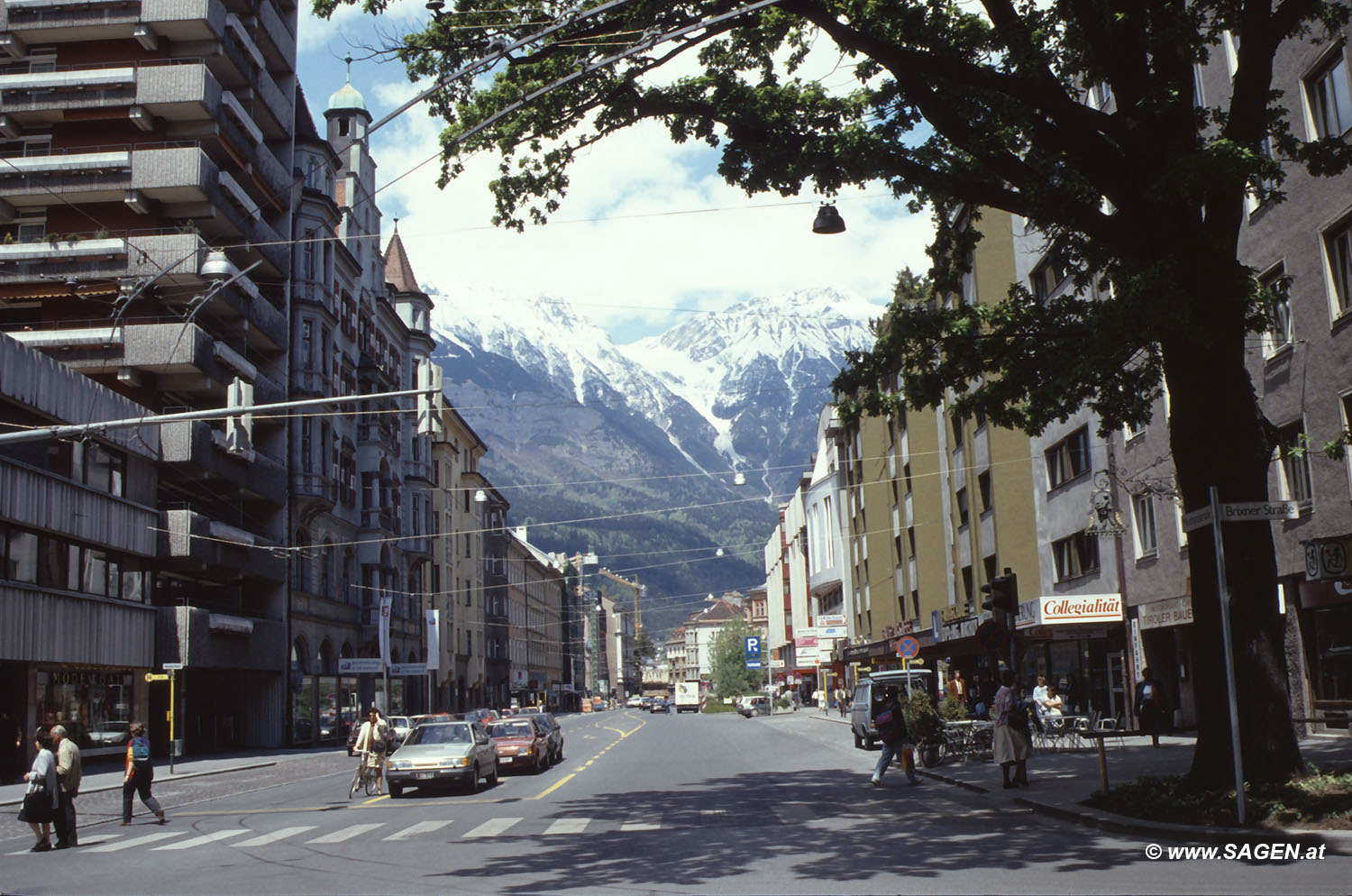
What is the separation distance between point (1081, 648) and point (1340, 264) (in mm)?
17650

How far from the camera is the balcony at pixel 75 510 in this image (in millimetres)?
31812

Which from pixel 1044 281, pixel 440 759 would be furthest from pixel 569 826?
pixel 1044 281

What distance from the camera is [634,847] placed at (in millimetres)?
13797

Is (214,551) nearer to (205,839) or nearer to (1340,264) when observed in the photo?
(205,839)

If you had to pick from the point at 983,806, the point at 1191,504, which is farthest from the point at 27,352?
the point at 1191,504

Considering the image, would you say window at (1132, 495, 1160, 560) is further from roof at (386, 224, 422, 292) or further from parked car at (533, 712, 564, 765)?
roof at (386, 224, 422, 292)

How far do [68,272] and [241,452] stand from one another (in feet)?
85.9

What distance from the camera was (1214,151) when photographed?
12898 mm

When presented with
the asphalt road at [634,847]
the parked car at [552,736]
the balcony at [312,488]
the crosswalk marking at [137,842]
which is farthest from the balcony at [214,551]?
the crosswalk marking at [137,842]

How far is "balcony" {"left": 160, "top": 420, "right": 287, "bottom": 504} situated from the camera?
41531 millimetres

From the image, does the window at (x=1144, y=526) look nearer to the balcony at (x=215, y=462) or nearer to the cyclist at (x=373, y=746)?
the cyclist at (x=373, y=746)

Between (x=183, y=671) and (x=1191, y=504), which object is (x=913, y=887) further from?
(x=183, y=671)

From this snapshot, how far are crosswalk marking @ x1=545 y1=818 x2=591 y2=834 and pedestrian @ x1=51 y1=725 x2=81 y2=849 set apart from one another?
635 cm

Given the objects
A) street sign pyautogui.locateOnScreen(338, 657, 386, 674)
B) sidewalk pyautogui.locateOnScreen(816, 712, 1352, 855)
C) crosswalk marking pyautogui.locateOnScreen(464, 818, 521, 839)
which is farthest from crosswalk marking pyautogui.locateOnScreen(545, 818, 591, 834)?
street sign pyautogui.locateOnScreen(338, 657, 386, 674)
